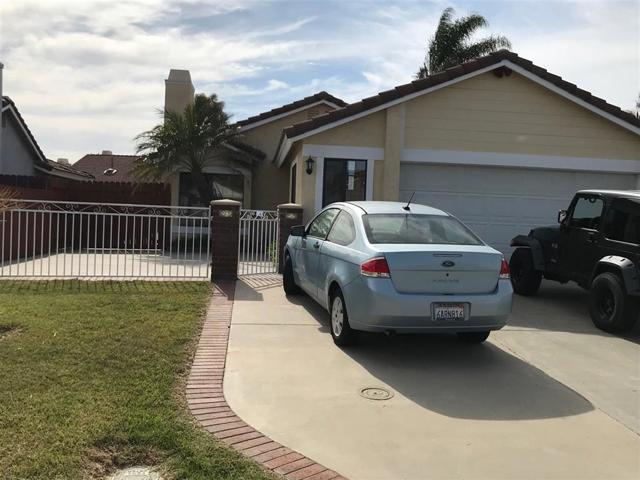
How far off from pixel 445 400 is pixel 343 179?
775cm

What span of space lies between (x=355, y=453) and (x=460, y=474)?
0.67 metres

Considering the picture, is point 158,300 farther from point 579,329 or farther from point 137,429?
point 579,329

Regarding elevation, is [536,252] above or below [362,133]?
below

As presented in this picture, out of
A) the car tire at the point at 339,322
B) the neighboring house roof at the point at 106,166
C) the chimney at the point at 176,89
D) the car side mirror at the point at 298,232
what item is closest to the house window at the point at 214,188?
the chimney at the point at 176,89

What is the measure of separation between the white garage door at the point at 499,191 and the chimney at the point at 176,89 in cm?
991

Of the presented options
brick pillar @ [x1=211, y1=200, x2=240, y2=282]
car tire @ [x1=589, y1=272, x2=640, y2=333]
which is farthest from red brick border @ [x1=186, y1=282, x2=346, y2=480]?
→ car tire @ [x1=589, y1=272, x2=640, y2=333]

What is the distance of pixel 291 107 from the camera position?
19.0 meters

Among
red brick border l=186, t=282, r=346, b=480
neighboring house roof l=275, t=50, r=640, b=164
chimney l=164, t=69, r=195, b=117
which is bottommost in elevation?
red brick border l=186, t=282, r=346, b=480

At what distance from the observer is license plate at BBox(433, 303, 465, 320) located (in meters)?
5.36

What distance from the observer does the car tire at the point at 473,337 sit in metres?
6.16

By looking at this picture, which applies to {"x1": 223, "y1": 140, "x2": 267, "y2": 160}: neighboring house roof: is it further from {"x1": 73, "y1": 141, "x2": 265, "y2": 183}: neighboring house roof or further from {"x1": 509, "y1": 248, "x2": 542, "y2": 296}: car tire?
{"x1": 73, "y1": 141, "x2": 265, "y2": 183}: neighboring house roof

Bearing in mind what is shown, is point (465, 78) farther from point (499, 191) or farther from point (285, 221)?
point (285, 221)

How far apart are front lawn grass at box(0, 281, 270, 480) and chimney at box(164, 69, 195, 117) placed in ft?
41.0

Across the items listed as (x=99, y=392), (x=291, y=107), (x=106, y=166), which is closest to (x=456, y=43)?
(x=291, y=107)
